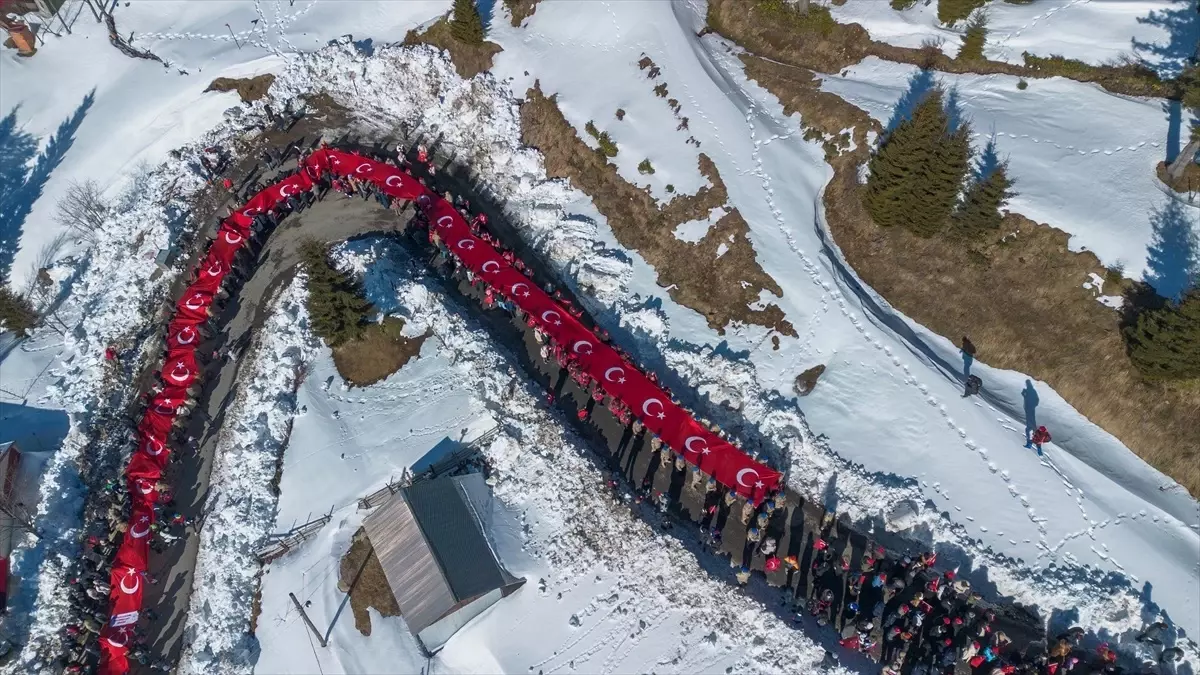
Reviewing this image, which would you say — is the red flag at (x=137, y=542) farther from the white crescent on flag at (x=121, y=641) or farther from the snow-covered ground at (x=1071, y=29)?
the snow-covered ground at (x=1071, y=29)

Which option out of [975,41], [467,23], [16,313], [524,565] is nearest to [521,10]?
[467,23]

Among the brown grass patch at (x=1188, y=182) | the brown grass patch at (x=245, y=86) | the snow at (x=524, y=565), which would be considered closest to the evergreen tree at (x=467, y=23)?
the brown grass patch at (x=245, y=86)

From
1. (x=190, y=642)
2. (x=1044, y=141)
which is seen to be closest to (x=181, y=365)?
(x=190, y=642)

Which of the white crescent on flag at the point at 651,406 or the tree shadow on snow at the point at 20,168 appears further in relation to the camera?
the tree shadow on snow at the point at 20,168

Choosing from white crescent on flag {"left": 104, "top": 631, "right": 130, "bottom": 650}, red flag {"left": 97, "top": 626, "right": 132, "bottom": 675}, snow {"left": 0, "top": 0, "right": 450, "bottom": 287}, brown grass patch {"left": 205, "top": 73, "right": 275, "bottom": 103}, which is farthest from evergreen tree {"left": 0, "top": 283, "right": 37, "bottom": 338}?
white crescent on flag {"left": 104, "top": 631, "right": 130, "bottom": 650}

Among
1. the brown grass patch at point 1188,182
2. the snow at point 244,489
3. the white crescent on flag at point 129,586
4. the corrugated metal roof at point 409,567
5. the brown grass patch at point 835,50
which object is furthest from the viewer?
the brown grass patch at point 835,50

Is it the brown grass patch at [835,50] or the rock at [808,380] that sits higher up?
the brown grass patch at [835,50]

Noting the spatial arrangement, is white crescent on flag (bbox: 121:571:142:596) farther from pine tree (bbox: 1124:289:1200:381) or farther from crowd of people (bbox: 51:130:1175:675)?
pine tree (bbox: 1124:289:1200:381)
